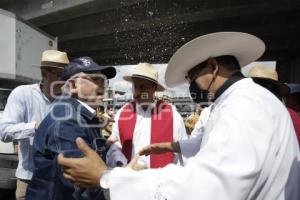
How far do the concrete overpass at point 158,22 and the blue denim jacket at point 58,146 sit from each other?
509 inches

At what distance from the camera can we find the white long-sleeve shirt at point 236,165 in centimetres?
139

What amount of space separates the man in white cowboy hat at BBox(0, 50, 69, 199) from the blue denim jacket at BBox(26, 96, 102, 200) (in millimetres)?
1205

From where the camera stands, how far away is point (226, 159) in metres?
1.40

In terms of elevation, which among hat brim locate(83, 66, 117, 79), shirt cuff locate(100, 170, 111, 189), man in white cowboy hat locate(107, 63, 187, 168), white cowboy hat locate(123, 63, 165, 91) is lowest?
shirt cuff locate(100, 170, 111, 189)

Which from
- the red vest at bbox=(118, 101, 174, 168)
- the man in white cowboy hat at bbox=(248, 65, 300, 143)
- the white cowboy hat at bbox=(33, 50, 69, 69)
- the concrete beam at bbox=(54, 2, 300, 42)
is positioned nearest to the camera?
the man in white cowboy hat at bbox=(248, 65, 300, 143)

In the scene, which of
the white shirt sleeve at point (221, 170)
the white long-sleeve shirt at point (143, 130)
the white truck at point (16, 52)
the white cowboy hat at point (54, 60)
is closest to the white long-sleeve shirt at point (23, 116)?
the white cowboy hat at point (54, 60)

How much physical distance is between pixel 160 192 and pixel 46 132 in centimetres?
99

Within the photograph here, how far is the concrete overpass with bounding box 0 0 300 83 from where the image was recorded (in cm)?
1525

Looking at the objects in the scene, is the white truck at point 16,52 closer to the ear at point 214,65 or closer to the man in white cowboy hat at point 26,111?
the man in white cowboy hat at point 26,111

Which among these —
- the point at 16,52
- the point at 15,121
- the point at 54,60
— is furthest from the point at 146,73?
the point at 16,52

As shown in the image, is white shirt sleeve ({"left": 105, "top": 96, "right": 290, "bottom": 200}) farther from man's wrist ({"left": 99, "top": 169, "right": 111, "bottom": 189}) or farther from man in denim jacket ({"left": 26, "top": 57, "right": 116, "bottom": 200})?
man in denim jacket ({"left": 26, "top": 57, "right": 116, "bottom": 200})

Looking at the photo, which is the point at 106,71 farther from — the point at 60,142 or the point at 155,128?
the point at 155,128

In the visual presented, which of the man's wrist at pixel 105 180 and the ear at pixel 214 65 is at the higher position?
the ear at pixel 214 65

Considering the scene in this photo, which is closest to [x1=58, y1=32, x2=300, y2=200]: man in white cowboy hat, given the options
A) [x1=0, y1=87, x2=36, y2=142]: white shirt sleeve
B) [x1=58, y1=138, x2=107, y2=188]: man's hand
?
[x1=58, y1=138, x2=107, y2=188]: man's hand
